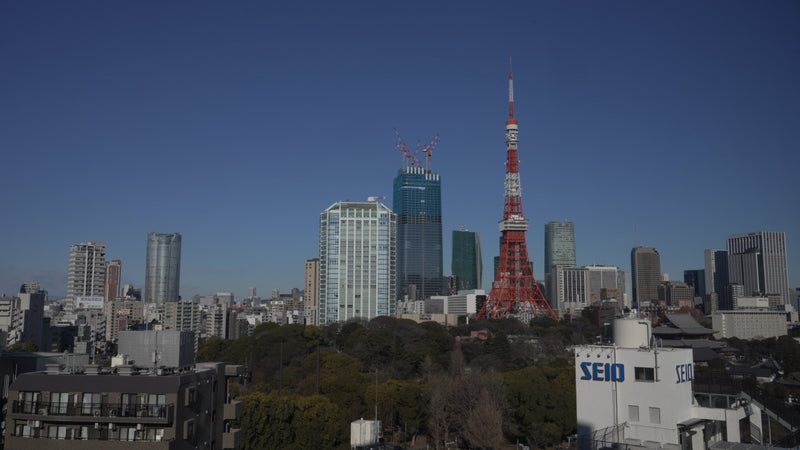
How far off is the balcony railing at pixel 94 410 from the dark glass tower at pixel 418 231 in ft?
470

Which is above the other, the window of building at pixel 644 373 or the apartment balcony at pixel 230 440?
the window of building at pixel 644 373

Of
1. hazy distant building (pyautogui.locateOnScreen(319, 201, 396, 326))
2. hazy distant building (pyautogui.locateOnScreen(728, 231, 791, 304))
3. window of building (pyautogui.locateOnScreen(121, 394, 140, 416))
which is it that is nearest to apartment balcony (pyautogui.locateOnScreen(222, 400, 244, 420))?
window of building (pyautogui.locateOnScreen(121, 394, 140, 416))

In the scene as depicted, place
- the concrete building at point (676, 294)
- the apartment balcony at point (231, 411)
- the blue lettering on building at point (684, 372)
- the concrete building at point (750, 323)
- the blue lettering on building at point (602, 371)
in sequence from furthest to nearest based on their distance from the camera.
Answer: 1. the concrete building at point (676, 294)
2. the concrete building at point (750, 323)
3. the blue lettering on building at point (602, 371)
4. the blue lettering on building at point (684, 372)
5. the apartment balcony at point (231, 411)

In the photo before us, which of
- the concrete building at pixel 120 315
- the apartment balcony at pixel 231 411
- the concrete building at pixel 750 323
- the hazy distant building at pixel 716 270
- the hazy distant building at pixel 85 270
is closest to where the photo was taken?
the apartment balcony at pixel 231 411

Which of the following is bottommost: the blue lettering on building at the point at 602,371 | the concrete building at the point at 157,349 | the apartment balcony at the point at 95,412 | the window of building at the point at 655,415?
the window of building at the point at 655,415

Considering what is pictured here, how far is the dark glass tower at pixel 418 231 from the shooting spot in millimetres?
160625

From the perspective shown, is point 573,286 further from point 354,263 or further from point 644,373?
point 644,373

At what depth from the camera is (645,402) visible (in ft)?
59.0

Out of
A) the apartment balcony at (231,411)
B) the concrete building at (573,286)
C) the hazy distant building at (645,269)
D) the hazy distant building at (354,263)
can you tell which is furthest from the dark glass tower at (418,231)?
the apartment balcony at (231,411)

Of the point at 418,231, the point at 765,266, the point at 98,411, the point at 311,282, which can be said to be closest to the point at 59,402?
the point at 98,411

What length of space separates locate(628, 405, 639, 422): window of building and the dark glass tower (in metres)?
139

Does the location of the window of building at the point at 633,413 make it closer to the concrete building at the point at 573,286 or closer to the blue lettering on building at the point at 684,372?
the blue lettering on building at the point at 684,372

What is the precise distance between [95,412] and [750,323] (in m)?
93.6

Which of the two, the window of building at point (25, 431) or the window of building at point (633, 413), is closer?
the window of building at point (25, 431)
